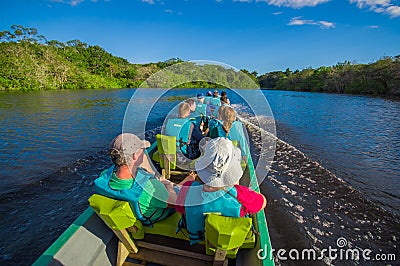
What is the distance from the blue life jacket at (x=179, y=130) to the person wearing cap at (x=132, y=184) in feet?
5.84

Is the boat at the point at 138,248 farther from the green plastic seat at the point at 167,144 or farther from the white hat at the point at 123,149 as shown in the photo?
the green plastic seat at the point at 167,144

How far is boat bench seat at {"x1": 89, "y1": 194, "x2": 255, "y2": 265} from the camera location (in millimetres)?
1448

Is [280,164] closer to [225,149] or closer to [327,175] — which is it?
[327,175]

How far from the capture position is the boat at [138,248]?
1.90 m

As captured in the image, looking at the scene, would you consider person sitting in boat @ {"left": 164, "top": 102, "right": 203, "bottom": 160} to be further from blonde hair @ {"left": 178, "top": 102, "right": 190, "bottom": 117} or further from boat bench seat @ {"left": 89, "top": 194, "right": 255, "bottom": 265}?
boat bench seat @ {"left": 89, "top": 194, "right": 255, "bottom": 265}

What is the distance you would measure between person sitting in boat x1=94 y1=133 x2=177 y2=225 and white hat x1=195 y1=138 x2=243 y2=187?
62cm

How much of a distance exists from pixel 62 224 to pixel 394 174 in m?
8.55

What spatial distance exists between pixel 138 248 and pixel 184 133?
7.23 ft

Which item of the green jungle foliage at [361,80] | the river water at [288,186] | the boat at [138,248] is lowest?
the river water at [288,186]

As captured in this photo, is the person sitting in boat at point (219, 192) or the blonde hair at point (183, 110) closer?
the person sitting in boat at point (219, 192)

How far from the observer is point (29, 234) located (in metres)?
3.60

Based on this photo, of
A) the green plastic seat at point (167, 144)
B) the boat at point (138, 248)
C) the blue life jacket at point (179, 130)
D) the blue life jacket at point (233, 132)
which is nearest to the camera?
the boat at point (138, 248)

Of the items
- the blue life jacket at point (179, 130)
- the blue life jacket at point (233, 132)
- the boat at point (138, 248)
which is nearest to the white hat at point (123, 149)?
the boat at point (138, 248)

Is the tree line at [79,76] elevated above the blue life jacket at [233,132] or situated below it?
above
